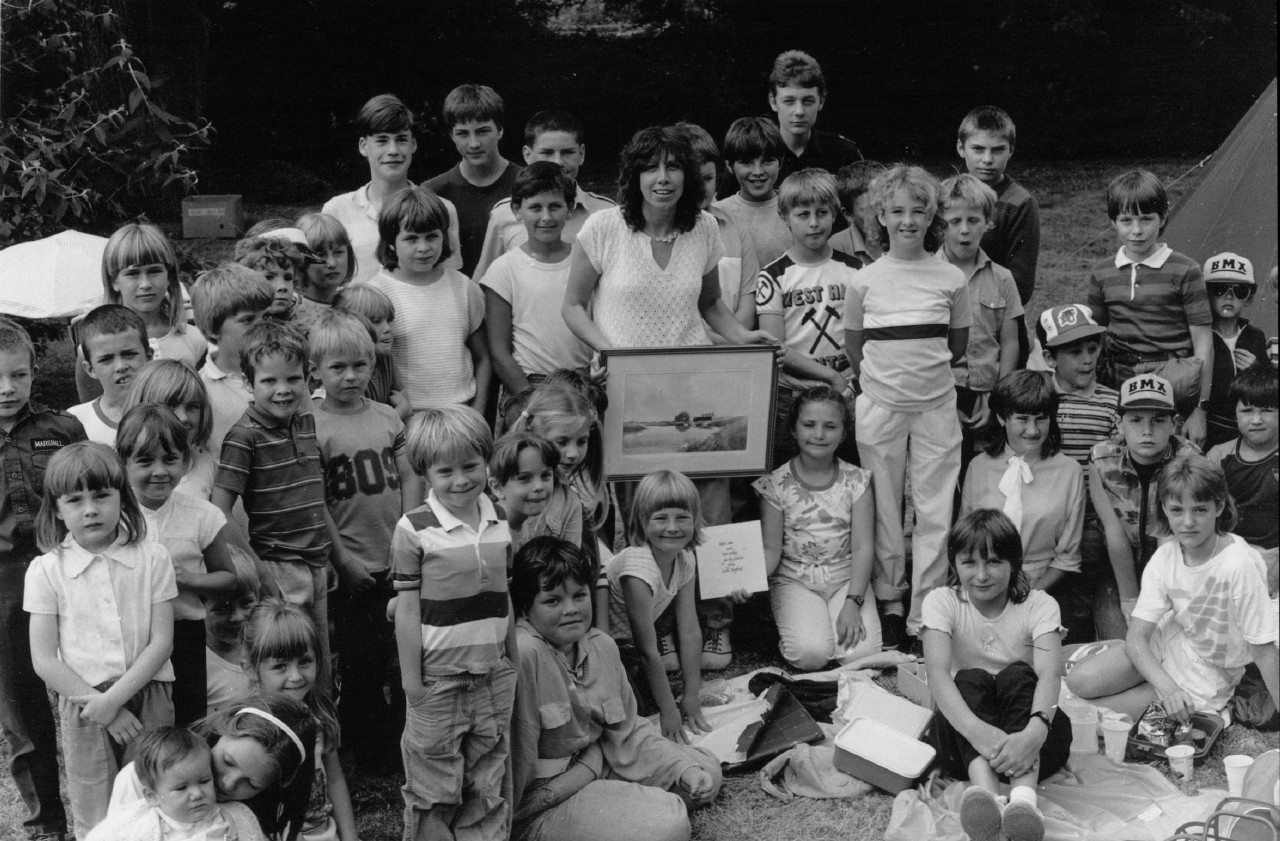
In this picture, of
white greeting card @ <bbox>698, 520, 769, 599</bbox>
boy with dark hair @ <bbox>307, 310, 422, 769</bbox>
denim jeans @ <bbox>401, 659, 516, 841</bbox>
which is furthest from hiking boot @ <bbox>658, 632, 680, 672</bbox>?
denim jeans @ <bbox>401, 659, 516, 841</bbox>

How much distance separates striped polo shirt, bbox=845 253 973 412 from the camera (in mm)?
5652

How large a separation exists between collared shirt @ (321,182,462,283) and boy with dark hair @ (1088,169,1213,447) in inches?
111

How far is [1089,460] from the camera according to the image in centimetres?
588

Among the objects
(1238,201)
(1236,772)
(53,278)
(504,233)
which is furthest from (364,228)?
(1238,201)

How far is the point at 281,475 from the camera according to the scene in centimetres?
457

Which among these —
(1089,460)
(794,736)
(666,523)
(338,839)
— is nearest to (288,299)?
Answer: (666,523)

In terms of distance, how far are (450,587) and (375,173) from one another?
2625 mm

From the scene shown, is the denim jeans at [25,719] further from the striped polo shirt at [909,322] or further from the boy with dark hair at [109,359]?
the striped polo shirt at [909,322]

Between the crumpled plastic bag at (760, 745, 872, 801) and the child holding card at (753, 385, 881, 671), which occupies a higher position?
the child holding card at (753, 385, 881, 671)

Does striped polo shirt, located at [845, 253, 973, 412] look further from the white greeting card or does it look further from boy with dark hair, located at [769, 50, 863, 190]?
boy with dark hair, located at [769, 50, 863, 190]

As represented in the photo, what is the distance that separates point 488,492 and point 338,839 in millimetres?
1175

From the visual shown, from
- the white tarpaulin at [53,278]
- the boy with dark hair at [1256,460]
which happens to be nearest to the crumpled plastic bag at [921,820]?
the boy with dark hair at [1256,460]

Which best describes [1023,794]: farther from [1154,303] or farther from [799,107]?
[799,107]

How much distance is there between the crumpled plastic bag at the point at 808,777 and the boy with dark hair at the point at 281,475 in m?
1.55
